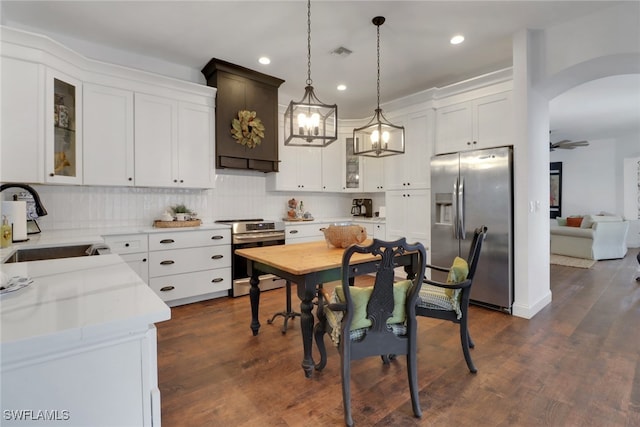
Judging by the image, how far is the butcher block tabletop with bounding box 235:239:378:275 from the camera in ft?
6.48

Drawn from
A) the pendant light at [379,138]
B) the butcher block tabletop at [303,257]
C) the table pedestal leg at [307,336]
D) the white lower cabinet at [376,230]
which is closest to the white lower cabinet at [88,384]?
the butcher block tabletop at [303,257]

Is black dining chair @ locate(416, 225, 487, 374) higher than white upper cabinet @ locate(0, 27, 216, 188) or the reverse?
the reverse

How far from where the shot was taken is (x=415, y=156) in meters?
4.28

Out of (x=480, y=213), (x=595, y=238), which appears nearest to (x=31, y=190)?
(x=480, y=213)

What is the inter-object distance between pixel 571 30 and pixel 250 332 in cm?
392

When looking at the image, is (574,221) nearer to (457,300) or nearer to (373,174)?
(373,174)

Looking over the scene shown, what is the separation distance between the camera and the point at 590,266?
547cm

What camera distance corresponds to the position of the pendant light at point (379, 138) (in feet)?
8.57

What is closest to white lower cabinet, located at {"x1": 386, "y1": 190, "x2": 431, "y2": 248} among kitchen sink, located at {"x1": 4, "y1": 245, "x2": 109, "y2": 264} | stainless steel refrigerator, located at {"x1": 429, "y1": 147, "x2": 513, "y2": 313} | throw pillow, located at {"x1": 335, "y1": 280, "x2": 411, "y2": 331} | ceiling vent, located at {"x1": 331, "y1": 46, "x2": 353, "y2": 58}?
stainless steel refrigerator, located at {"x1": 429, "y1": 147, "x2": 513, "y2": 313}

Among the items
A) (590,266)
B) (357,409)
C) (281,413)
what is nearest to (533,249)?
(357,409)

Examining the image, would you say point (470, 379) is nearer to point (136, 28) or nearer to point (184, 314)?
point (184, 314)

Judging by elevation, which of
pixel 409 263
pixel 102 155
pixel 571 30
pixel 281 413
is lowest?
pixel 281 413

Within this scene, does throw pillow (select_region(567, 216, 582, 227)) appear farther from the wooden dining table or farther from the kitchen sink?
the kitchen sink

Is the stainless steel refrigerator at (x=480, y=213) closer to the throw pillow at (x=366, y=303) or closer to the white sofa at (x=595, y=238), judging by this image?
the throw pillow at (x=366, y=303)
